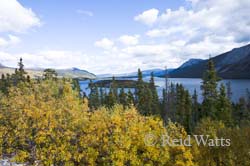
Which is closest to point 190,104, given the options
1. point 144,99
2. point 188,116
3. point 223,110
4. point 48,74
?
point 188,116

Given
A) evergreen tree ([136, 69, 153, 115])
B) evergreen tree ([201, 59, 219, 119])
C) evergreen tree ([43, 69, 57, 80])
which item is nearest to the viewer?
evergreen tree ([201, 59, 219, 119])

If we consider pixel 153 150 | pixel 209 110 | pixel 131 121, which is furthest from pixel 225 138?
pixel 209 110

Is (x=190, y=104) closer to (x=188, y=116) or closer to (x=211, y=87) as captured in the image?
(x=188, y=116)

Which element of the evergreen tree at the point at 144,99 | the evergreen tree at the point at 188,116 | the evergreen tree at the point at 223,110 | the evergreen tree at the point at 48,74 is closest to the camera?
the evergreen tree at the point at 223,110

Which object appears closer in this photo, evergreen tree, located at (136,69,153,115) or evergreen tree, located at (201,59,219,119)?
evergreen tree, located at (201,59,219,119)

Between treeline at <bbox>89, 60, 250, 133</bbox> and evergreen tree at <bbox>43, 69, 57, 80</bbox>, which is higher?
evergreen tree at <bbox>43, 69, 57, 80</bbox>

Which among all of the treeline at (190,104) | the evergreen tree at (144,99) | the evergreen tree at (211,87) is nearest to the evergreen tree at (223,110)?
the treeline at (190,104)

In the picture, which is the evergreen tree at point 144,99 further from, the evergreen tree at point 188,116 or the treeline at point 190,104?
the evergreen tree at point 188,116

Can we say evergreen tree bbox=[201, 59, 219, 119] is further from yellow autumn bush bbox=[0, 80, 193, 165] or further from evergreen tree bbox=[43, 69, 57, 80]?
yellow autumn bush bbox=[0, 80, 193, 165]

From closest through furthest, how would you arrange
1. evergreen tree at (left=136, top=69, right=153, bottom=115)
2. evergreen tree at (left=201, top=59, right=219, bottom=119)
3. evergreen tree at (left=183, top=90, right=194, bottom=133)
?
evergreen tree at (left=201, top=59, right=219, bottom=119) < evergreen tree at (left=183, top=90, right=194, bottom=133) < evergreen tree at (left=136, top=69, right=153, bottom=115)

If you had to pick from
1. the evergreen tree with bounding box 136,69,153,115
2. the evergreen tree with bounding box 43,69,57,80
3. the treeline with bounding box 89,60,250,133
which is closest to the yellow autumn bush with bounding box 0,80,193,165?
the treeline with bounding box 89,60,250,133

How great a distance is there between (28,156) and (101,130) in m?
5.43

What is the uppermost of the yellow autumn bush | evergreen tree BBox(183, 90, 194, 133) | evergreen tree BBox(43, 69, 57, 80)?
evergreen tree BBox(43, 69, 57, 80)

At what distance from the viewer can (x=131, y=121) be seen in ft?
68.2
